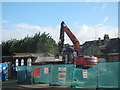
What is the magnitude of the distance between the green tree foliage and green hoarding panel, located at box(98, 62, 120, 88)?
42.3 meters

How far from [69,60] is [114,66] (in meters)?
12.4

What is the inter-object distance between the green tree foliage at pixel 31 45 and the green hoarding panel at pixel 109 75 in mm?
42343

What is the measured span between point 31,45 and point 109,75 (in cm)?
4458

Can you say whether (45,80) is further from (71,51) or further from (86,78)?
(71,51)

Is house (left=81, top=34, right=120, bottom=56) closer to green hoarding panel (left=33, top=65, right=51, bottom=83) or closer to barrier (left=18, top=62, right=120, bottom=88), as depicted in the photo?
green hoarding panel (left=33, top=65, right=51, bottom=83)

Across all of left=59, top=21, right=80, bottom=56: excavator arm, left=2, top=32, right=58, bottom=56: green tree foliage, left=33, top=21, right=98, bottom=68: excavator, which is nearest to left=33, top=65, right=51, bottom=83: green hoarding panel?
left=33, top=21, right=98, bottom=68: excavator

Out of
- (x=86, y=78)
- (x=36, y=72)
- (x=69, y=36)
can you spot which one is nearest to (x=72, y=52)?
(x=69, y=36)

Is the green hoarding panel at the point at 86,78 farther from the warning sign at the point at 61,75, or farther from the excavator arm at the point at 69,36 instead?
the excavator arm at the point at 69,36

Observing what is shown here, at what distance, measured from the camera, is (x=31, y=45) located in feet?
179

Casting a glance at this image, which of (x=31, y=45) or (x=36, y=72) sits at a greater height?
(x=31, y=45)

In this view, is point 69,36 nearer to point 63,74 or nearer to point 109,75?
point 63,74

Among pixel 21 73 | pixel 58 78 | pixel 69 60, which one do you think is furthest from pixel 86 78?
pixel 69 60

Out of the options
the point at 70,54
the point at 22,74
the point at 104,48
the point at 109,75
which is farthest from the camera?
the point at 104,48

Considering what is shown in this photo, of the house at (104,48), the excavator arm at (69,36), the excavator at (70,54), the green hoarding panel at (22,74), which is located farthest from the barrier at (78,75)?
the house at (104,48)
